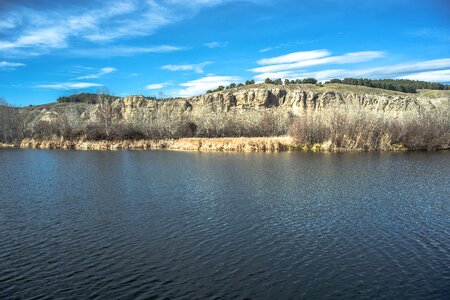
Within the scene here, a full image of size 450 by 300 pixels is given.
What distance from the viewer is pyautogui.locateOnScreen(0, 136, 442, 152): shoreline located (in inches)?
2250

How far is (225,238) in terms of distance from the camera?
15.2m

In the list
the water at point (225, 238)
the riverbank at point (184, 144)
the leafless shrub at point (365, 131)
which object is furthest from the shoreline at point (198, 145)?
the water at point (225, 238)

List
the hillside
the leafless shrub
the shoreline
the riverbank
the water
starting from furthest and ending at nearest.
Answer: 1. the hillside
2. the riverbank
3. the shoreline
4. the leafless shrub
5. the water

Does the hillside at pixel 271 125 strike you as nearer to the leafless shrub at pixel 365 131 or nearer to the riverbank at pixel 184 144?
the leafless shrub at pixel 365 131

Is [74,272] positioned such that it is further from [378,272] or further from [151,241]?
[378,272]

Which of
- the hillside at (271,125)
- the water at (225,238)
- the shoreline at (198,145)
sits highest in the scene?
the hillside at (271,125)

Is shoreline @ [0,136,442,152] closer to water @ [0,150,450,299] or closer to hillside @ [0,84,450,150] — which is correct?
hillside @ [0,84,450,150]

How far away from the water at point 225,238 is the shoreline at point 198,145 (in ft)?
91.8

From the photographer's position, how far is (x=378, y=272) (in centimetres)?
1201

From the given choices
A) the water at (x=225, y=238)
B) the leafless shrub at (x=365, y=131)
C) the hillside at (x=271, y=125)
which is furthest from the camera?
the hillside at (x=271, y=125)

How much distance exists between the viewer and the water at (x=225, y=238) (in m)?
11.0

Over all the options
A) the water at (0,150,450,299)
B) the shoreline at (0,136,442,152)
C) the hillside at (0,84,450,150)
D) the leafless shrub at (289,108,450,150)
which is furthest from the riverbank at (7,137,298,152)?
the water at (0,150,450,299)

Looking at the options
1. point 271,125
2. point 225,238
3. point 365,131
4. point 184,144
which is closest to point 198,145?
point 184,144

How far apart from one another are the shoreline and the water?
1102 inches
